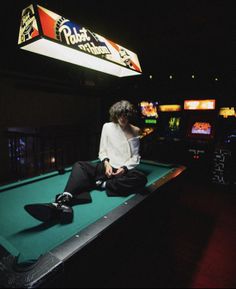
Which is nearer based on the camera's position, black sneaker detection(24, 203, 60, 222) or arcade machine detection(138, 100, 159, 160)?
black sneaker detection(24, 203, 60, 222)

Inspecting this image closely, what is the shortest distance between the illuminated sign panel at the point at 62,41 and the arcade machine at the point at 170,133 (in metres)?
2.73

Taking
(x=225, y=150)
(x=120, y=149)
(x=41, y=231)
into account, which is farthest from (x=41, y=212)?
(x=225, y=150)

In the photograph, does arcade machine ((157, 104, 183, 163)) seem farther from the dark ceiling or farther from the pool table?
the pool table

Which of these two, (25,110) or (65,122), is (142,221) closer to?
(25,110)

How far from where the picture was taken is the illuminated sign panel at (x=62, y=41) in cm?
177

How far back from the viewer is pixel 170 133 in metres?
5.34

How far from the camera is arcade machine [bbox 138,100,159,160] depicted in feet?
18.5

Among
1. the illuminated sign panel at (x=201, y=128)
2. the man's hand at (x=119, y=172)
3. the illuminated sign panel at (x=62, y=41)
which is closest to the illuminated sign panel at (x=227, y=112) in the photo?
the illuminated sign panel at (x=201, y=128)

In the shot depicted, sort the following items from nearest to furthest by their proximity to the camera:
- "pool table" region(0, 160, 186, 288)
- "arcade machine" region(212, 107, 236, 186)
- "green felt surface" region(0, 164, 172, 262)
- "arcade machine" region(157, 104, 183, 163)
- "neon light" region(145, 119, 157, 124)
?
"pool table" region(0, 160, 186, 288) < "green felt surface" region(0, 164, 172, 262) < "arcade machine" region(212, 107, 236, 186) < "arcade machine" region(157, 104, 183, 163) < "neon light" region(145, 119, 157, 124)

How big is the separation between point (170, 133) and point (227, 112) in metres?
1.41

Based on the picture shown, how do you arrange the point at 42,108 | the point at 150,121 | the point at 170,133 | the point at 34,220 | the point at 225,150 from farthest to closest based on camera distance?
the point at 42,108, the point at 150,121, the point at 170,133, the point at 225,150, the point at 34,220

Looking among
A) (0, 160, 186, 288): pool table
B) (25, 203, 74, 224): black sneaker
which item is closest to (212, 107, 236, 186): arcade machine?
(0, 160, 186, 288): pool table

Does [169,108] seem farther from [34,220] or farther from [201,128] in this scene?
[34,220]

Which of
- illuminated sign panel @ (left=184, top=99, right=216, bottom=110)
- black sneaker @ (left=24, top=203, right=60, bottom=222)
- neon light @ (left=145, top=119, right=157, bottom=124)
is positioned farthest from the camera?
neon light @ (left=145, top=119, right=157, bottom=124)
